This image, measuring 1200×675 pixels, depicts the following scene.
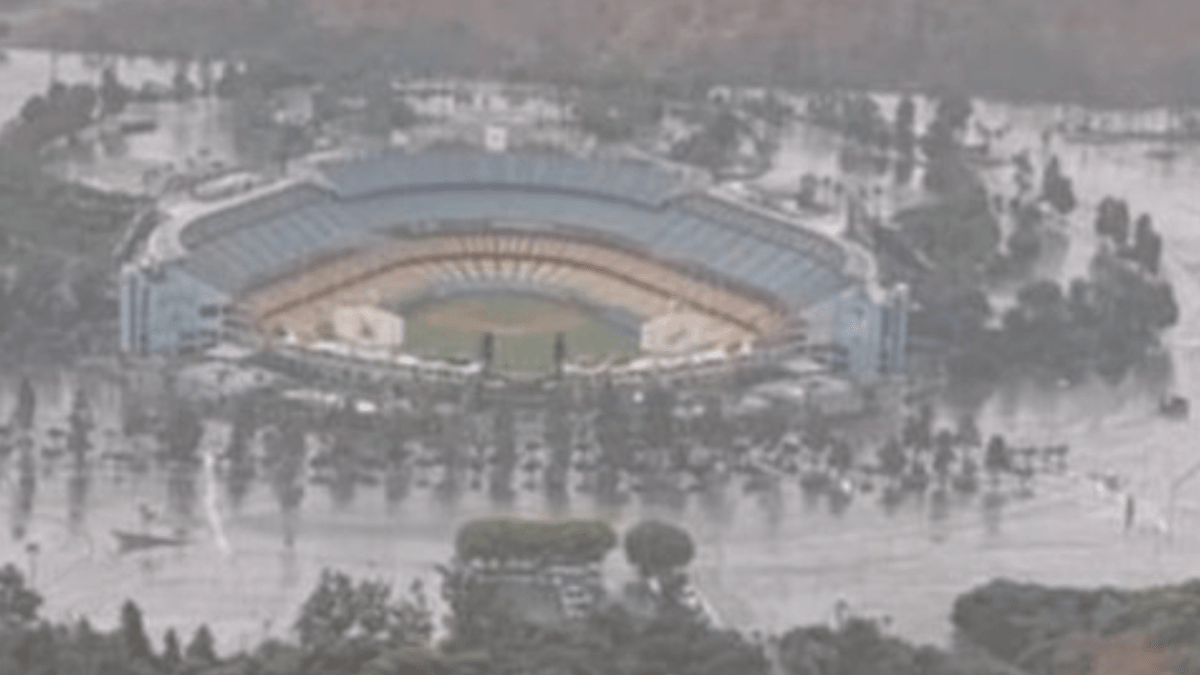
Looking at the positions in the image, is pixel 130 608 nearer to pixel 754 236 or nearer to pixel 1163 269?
pixel 754 236

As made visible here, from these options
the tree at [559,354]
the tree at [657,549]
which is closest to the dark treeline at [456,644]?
the tree at [657,549]

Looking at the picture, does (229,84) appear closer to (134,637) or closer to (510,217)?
(510,217)

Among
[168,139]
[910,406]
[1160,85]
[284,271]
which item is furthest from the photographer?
[1160,85]

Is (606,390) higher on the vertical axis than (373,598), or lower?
higher

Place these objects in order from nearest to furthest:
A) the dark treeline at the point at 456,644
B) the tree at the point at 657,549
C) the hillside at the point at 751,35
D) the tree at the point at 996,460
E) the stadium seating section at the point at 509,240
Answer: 1. the dark treeline at the point at 456,644
2. the tree at the point at 657,549
3. the tree at the point at 996,460
4. the stadium seating section at the point at 509,240
5. the hillside at the point at 751,35

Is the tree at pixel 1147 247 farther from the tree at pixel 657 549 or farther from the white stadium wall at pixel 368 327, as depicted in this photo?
the tree at pixel 657 549

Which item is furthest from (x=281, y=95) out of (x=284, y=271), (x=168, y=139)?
(x=284, y=271)
